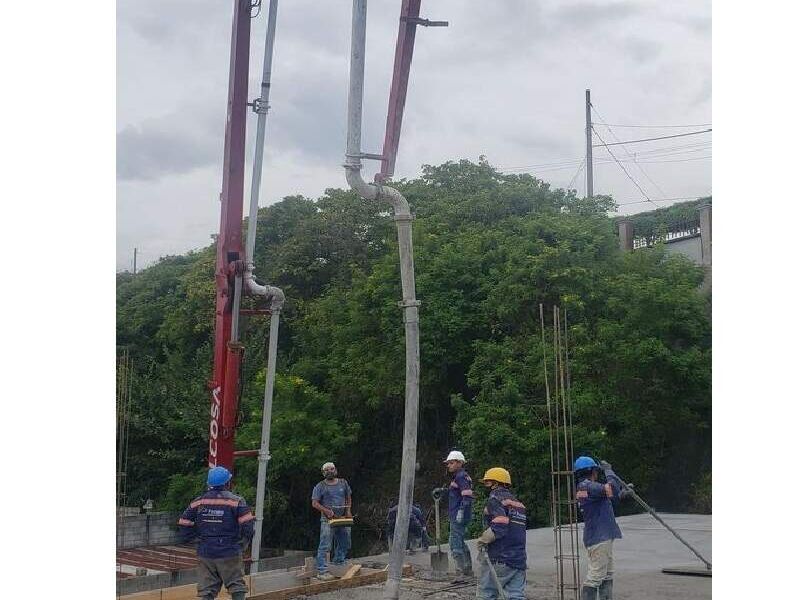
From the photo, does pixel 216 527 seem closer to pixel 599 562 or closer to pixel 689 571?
pixel 599 562

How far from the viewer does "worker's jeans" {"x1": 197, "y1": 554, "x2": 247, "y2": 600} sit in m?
7.20

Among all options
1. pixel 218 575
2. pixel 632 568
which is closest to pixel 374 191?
pixel 218 575

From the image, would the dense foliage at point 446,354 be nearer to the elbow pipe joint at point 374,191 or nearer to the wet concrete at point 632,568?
the wet concrete at point 632,568

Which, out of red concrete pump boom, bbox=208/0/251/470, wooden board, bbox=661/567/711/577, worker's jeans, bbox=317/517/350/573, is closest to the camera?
red concrete pump boom, bbox=208/0/251/470

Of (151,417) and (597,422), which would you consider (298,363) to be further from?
(597,422)

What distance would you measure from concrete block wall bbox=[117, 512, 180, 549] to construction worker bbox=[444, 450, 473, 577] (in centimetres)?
980

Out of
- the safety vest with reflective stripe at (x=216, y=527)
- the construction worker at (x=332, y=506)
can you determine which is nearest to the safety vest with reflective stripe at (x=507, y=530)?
the safety vest with reflective stripe at (x=216, y=527)

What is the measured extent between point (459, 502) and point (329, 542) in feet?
5.34

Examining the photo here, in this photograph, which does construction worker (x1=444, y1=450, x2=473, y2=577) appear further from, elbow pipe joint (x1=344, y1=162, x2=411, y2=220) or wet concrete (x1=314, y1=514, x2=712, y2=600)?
elbow pipe joint (x1=344, y1=162, x2=411, y2=220)

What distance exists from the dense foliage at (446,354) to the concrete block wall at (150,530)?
1337 millimetres

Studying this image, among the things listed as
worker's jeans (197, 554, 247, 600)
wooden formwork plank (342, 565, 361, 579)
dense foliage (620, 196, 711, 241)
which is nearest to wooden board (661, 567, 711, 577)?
wooden formwork plank (342, 565, 361, 579)

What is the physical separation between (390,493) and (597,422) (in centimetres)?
614

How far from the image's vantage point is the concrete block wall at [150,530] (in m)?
17.2

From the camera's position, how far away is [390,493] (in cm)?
2039
